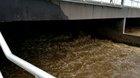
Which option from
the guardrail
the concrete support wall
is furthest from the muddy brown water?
the guardrail

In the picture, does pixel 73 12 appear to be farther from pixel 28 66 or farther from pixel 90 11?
pixel 28 66

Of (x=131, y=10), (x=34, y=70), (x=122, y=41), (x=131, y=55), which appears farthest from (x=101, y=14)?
(x=34, y=70)

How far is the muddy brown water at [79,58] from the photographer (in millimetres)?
9008

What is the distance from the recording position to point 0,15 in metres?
5.91

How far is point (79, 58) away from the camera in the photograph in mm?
10930

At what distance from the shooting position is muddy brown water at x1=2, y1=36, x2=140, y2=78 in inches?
355

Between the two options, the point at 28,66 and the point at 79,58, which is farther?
the point at 79,58

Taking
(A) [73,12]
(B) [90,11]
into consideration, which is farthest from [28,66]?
(B) [90,11]

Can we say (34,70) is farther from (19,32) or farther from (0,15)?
(19,32)

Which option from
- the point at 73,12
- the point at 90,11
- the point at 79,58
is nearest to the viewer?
the point at 73,12

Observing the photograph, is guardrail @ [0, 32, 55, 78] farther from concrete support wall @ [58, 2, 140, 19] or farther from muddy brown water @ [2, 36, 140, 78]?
muddy brown water @ [2, 36, 140, 78]

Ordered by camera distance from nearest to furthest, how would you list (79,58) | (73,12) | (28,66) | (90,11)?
(28,66), (73,12), (90,11), (79,58)

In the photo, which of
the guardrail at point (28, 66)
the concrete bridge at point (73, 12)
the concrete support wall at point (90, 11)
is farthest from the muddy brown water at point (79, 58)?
the guardrail at point (28, 66)

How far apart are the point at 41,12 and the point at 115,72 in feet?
12.7
